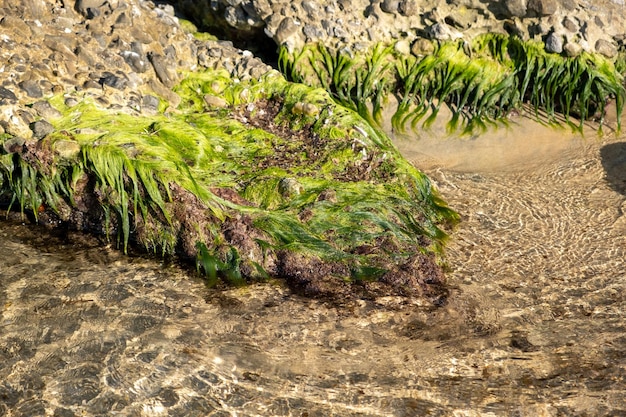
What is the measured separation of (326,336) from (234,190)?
1.31 metres

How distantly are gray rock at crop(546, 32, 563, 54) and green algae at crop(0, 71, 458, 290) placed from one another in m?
1.76

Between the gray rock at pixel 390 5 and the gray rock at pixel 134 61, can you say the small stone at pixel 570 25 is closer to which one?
the gray rock at pixel 390 5

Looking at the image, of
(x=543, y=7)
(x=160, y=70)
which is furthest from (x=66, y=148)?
(x=543, y=7)

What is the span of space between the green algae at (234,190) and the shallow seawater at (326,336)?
0.64ft

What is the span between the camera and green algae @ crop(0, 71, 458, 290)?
409cm

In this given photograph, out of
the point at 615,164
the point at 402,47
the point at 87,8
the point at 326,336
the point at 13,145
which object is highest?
the point at 402,47

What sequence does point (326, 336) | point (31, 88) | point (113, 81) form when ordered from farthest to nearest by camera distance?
point (113, 81) < point (31, 88) < point (326, 336)

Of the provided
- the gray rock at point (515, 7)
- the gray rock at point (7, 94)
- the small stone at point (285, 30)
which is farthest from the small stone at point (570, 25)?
the gray rock at point (7, 94)

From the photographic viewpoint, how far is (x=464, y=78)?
5.89 metres

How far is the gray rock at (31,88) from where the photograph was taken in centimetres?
475

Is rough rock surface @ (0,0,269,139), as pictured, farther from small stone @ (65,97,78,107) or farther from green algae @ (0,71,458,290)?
green algae @ (0,71,458,290)

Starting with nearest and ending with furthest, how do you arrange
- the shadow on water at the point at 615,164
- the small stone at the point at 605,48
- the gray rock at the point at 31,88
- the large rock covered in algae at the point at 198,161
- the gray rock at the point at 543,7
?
1. the large rock covered in algae at the point at 198,161
2. the gray rock at the point at 31,88
3. the shadow on water at the point at 615,164
4. the gray rock at the point at 543,7
5. the small stone at the point at 605,48

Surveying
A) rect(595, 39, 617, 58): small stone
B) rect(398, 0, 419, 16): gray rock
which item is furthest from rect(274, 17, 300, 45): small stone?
rect(595, 39, 617, 58): small stone

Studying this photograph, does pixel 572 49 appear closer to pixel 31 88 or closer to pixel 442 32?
pixel 442 32
